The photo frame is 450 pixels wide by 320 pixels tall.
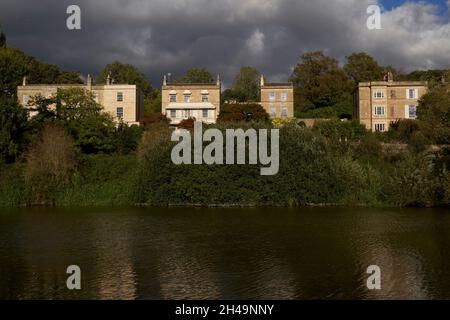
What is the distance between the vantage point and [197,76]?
96.5m

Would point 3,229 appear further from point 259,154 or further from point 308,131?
point 308,131

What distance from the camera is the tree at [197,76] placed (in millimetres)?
→ 96188

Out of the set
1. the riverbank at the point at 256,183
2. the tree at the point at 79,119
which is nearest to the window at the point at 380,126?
the riverbank at the point at 256,183

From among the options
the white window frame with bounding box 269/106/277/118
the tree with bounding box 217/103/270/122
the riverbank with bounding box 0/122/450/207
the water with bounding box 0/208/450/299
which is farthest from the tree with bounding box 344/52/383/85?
the water with bounding box 0/208/450/299

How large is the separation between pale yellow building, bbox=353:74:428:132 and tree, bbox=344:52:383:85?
12.3 m

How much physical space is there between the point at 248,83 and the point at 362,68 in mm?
22661

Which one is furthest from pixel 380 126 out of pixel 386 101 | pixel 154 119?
pixel 154 119

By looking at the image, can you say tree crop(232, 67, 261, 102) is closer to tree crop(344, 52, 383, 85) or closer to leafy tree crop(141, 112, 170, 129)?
tree crop(344, 52, 383, 85)

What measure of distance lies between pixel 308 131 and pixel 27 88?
43970mm

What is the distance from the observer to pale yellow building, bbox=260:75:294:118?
75.8 metres

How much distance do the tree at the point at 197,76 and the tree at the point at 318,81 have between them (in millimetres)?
16807

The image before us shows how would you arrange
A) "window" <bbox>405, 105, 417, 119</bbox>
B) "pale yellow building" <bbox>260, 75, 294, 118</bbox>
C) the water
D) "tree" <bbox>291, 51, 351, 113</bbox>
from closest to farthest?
1. the water
2. "window" <bbox>405, 105, 417, 119</bbox>
3. "pale yellow building" <bbox>260, 75, 294, 118</bbox>
4. "tree" <bbox>291, 51, 351, 113</bbox>

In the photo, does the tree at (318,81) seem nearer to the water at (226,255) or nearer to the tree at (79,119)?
the tree at (79,119)

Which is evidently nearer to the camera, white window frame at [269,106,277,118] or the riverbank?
the riverbank
